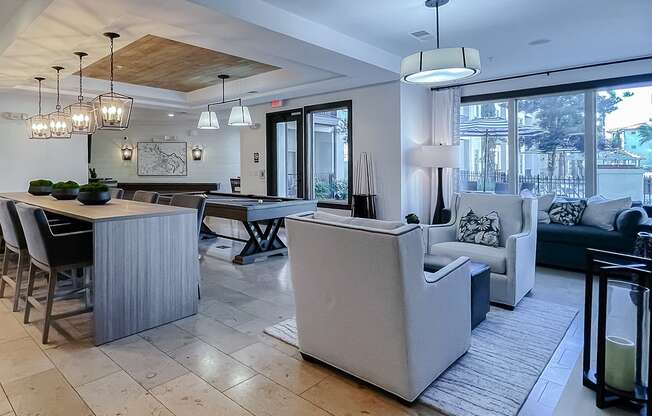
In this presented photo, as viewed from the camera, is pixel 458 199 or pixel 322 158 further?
pixel 322 158

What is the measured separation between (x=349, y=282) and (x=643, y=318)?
1.23 metres

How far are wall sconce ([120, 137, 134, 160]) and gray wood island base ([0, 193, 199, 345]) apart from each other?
8.53 meters

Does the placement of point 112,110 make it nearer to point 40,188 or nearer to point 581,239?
point 40,188

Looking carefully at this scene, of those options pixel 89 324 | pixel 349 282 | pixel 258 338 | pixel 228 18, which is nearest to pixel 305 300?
pixel 349 282

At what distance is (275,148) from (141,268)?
215 inches

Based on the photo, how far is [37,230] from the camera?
2.89 m

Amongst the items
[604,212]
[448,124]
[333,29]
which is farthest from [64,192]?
[604,212]

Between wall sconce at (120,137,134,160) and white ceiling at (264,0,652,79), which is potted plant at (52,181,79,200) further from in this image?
wall sconce at (120,137,134,160)

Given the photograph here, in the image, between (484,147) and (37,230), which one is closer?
(37,230)

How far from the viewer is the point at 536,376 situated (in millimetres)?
2424

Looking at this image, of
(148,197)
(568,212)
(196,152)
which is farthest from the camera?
(196,152)

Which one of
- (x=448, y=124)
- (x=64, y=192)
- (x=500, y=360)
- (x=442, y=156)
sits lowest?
(x=500, y=360)

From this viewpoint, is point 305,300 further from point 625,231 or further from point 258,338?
point 625,231

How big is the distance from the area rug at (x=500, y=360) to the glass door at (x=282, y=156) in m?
5.11
